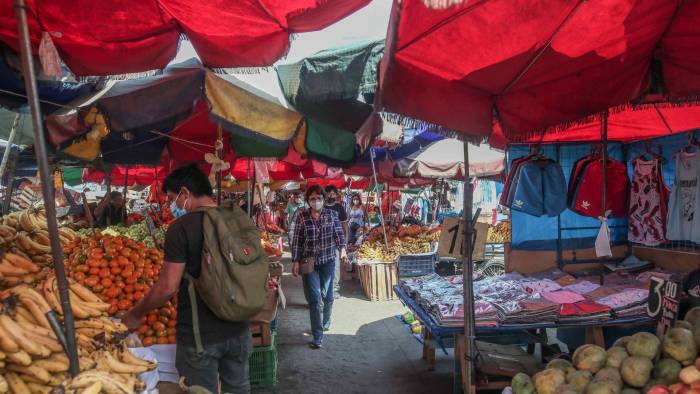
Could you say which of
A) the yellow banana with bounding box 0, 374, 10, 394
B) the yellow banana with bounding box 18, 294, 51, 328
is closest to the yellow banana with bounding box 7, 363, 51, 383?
the yellow banana with bounding box 0, 374, 10, 394

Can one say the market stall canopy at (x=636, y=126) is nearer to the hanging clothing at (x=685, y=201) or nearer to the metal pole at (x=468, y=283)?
the hanging clothing at (x=685, y=201)

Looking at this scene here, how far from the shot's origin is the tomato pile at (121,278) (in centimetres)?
356

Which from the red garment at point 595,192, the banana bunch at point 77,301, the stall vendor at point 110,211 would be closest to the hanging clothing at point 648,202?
the red garment at point 595,192

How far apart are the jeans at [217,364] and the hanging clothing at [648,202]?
5254 millimetres

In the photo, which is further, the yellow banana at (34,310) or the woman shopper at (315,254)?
the woman shopper at (315,254)

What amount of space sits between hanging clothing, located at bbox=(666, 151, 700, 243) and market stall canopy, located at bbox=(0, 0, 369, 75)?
4496 millimetres

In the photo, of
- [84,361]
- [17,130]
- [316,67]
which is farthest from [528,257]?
[17,130]

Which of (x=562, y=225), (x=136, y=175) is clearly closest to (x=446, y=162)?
(x=562, y=225)

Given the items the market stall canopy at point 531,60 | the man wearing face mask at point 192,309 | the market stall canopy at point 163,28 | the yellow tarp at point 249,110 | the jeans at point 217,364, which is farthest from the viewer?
the yellow tarp at point 249,110

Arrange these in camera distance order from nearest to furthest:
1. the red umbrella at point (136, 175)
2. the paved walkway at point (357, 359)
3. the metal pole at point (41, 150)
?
1. the metal pole at point (41, 150)
2. the paved walkway at point (357, 359)
3. the red umbrella at point (136, 175)

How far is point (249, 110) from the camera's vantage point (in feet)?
12.9

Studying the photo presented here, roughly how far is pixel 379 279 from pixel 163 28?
741 centimetres

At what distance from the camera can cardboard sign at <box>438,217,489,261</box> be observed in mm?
3961

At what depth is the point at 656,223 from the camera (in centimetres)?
566
